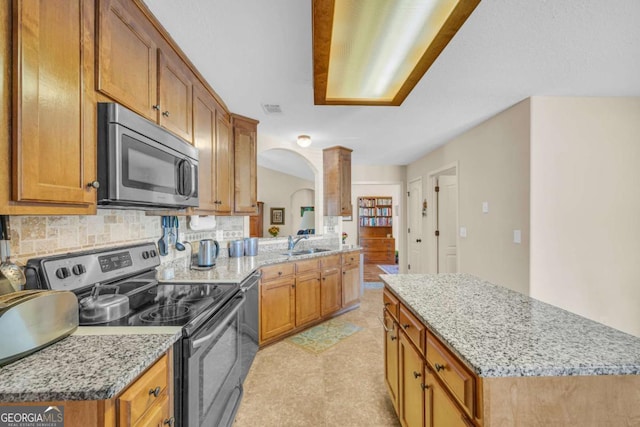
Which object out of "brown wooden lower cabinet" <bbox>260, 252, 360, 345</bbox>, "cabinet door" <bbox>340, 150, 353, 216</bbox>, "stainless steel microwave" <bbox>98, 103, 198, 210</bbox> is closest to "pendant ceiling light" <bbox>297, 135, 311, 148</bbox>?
"cabinet door" <bbox>340, 150, 353, 216</bbox>

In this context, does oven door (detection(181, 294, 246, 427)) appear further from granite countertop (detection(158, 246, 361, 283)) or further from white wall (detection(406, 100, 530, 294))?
white wall (detection(406, 100, 530, 294))

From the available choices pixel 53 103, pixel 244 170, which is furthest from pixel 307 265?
pixel 53 103

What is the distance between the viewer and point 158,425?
911mm

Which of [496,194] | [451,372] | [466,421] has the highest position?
[496,194]

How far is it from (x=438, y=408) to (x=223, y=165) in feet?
7.62

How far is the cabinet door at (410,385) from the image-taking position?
1228 mm

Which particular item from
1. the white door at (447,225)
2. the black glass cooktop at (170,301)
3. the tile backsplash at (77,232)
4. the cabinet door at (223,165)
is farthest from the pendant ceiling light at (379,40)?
the white door at (447,225)

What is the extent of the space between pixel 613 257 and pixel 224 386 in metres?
3.28

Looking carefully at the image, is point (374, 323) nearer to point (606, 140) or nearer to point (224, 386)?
point (224, 386)

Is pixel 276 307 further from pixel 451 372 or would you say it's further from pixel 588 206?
pixel 588 206

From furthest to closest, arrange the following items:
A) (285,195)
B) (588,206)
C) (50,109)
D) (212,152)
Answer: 1. (285,195)
2. (588,206)
3. (212,152)
4. (50,109)

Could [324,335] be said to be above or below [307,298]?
below

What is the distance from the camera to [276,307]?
270cm

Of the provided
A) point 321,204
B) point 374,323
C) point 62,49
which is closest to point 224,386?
point 62,49
